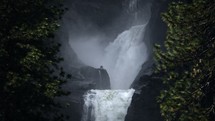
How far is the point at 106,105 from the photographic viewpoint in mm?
48844

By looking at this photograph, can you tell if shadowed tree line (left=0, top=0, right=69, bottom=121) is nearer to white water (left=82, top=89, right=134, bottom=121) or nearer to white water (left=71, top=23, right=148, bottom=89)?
white water (left=82, top=89, right=134, bottom=121)

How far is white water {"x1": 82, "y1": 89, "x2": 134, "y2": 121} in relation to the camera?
47.8 m

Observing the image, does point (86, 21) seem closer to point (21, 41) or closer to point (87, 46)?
point (87, 46)

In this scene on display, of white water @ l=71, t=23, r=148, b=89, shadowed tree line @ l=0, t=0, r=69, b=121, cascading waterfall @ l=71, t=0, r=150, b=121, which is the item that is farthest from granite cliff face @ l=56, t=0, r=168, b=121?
shadowed tree line @ l=0, t=0, r=69, b=121

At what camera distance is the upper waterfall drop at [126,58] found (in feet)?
225

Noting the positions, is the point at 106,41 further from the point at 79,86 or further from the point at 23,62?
the point at 23,62

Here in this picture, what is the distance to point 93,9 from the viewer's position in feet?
284


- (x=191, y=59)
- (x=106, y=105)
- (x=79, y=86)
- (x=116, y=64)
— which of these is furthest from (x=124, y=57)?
(x=191, y=59)

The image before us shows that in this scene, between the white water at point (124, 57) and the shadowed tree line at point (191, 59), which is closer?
the shadowed tree line at point (191, 59)

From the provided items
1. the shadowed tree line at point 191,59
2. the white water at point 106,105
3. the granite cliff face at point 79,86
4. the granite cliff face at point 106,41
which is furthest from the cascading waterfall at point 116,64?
the shadowed tree line at point 191,59

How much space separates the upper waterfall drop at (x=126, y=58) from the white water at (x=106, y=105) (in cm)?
1702

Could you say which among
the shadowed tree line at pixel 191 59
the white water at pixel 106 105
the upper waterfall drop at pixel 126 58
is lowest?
the shadowed tree line at pixel 191 59

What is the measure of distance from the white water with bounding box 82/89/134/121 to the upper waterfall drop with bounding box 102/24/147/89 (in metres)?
17.0

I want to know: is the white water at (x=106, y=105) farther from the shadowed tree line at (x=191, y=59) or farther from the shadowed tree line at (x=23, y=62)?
the shadowed tree line at (x=191, y=59)
